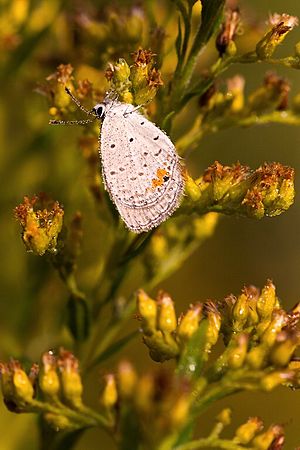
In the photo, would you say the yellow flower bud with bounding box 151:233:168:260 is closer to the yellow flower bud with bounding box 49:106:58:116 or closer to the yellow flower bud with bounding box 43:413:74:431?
the yellow flower bud with bounding box 49:106:58:116

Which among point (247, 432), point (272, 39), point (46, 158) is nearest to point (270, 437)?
point (247, 432)

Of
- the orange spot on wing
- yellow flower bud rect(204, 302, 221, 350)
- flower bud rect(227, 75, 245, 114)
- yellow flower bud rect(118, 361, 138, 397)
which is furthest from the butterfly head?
yellow flower bud rect(118, 361, 138, 397)

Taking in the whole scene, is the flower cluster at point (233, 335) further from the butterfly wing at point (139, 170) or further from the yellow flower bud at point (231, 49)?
the yellow flower bud at point (231, 49)

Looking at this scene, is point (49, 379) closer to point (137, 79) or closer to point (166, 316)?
point (166, 316)

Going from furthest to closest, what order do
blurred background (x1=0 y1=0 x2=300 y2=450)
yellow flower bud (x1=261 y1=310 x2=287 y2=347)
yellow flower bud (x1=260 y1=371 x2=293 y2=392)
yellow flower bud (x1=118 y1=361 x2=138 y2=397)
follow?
1. blurred background (x1=0 y1=0 x2=300 y2=450)
2. yellow flower bud (x1=261 y1=310 x2=287 y2=347)
3. yellow flower bud (x1=260 y1=371 x2=293 y2=392)
4. yellow flower bud (x1=118 y1=361 x2=138 y2=397)

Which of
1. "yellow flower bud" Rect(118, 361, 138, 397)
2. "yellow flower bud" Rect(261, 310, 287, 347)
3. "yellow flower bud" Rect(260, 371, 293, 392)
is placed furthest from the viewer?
"yellow flower bud" Rect(261, 310, 287, 347)
